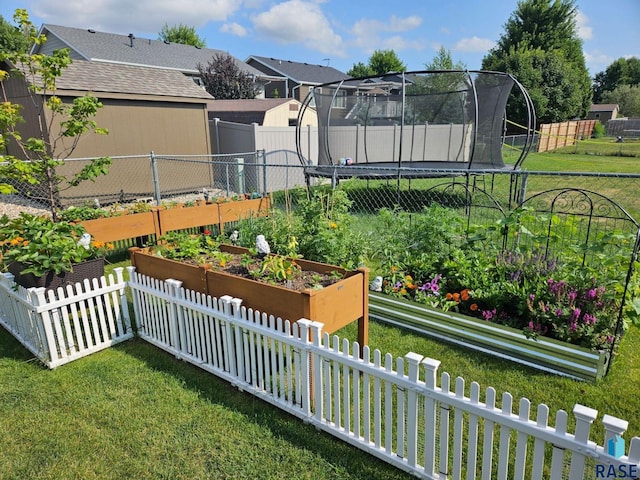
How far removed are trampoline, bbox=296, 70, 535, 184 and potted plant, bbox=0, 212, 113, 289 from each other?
22.1 feet

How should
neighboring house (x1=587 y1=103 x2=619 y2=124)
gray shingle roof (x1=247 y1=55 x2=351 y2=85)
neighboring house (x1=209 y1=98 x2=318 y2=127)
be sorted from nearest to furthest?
neighboring house (x1=209 y1=98 x2=318 y2=127) < gray shingle roof (x1=247 y1=55 x2=351 y2=85) < neighboring house (x1=587 y1=103 x2=619 y2=124)

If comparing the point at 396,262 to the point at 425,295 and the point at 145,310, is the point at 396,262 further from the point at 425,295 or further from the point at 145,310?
the point at 145,310

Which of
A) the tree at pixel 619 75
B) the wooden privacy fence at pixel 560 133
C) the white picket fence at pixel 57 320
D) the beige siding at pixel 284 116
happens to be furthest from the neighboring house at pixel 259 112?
the tree at pixel 619 75

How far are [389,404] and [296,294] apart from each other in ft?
3.20

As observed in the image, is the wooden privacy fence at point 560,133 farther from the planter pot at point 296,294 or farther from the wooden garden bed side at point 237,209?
the planter pot at point 296,294

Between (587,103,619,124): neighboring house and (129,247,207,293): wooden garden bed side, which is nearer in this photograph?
(129,247,207,293): wooden garden bed side

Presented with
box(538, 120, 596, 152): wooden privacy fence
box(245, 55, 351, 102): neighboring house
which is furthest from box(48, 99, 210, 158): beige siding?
box(245, 55, 351, 102): neighboring house

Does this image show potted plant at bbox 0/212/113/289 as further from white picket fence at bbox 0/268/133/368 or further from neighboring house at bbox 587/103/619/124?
neighboring house at bbox 587/103/619/124

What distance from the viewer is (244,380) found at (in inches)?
122

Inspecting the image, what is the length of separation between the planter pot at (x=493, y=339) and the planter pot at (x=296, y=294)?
76 centimetres

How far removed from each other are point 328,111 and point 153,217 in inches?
239

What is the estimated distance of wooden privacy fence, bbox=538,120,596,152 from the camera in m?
25.3

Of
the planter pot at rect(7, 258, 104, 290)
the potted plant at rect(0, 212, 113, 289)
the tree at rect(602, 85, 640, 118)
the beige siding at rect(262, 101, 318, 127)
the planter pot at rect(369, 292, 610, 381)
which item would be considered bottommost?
the planter pot at rect(369, 292, 610, 381)

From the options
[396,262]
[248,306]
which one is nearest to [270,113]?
[396,262]
